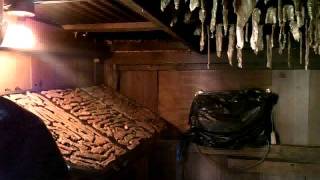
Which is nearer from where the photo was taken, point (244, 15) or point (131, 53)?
point (244, 15)

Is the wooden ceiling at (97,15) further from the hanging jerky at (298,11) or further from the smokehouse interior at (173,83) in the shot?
the hanging jerky at (298,11)

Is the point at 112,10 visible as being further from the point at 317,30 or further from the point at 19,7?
the point at 317,30

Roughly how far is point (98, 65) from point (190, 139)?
5.54ft

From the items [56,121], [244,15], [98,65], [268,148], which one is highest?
[244,15]

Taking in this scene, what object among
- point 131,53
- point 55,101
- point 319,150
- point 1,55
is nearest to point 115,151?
point 55,101

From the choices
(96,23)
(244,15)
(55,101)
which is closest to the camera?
(244,15)

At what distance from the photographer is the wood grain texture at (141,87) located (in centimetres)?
526

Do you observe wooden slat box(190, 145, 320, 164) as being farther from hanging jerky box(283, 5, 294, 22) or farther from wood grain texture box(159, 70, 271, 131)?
hanging jerky box(283, 5, 294, 22)

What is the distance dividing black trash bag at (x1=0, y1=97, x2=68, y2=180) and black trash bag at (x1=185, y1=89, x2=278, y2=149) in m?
3.30

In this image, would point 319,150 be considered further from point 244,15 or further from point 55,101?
point 55,101

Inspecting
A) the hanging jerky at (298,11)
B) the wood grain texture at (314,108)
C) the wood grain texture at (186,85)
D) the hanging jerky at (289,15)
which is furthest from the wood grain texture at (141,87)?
the hanging jerky at (298,11)

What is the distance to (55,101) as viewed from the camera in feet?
11.6

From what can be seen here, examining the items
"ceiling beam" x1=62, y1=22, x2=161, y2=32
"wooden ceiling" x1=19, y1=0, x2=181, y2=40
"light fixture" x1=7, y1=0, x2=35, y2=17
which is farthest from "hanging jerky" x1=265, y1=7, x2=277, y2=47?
"light fixture" x1=7, y1=0, x2=35, y2=17

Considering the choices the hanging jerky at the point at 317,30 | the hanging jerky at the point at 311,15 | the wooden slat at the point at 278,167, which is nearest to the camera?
the hanging jerky at the point at 311,15
